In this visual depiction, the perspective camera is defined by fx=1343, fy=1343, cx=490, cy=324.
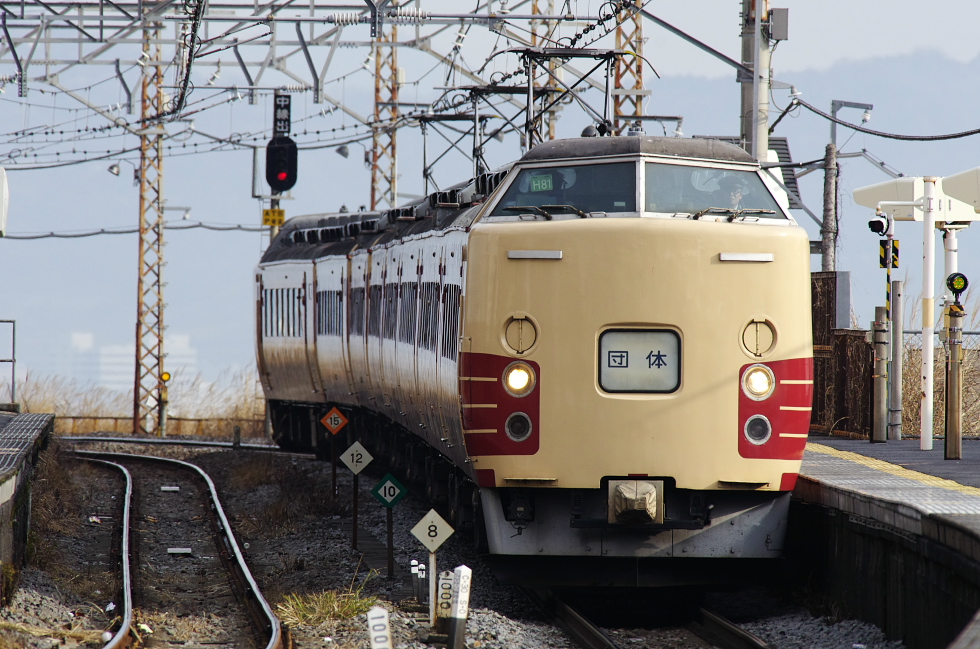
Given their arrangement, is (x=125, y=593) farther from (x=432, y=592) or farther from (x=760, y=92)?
(x=760, y=92)

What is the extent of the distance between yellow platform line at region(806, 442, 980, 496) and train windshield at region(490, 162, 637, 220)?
10.7ft

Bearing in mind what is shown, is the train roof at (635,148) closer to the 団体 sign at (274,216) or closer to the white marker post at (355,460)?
the white marker post at (355,460)

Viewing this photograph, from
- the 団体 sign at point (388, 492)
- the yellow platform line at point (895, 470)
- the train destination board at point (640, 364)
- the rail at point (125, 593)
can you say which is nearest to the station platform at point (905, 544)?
the yellow platform line at point (895, 470)

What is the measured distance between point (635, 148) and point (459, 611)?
3.59 m

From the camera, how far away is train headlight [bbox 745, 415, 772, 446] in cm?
922

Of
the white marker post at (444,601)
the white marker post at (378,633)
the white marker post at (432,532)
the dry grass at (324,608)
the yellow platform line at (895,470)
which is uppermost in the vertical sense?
the yellow platform line at (895,470)

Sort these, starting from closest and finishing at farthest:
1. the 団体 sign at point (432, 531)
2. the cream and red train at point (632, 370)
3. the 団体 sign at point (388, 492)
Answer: the cream and red train at point (632, 370), the 団体 sign at point (432, 531), the 団体 sign at point (388, 492)

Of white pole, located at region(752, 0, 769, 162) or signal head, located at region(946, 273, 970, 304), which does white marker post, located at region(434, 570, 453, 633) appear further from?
white pole, located at region(752, 0, 769, 162)

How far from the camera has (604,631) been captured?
32.0 ft

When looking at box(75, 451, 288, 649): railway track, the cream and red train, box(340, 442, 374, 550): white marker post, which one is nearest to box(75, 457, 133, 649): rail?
box(75, 451, 288, 649): railway track

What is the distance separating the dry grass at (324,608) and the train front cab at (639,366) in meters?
1.67

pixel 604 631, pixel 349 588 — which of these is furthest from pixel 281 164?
pixel 604 631

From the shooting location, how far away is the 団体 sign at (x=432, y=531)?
1021cm

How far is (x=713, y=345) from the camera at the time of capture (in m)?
9.17
